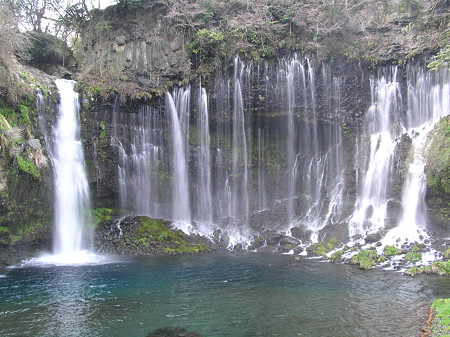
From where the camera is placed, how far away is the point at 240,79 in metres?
23.1

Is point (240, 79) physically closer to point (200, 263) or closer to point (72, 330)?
point (200, 263)

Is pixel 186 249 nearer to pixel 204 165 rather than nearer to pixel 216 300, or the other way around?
pixel 204 165

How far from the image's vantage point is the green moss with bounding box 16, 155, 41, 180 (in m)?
15.8

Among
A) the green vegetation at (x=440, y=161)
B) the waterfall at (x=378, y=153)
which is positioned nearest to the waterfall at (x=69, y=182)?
the waterfall at (x=378, y=153)

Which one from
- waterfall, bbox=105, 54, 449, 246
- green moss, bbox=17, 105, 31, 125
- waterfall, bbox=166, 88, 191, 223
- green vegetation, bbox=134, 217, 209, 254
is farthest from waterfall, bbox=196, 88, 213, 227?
green moss, bbox=17, 105, 31, 125

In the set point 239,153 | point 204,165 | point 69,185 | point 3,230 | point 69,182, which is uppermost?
point 239,153

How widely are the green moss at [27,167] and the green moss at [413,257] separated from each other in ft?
54.1

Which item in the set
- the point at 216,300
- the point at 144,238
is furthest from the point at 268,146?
the point at 216,300

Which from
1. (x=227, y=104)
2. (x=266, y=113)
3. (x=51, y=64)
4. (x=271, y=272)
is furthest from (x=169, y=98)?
(x=271, y=272)

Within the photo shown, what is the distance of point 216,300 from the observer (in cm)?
1127

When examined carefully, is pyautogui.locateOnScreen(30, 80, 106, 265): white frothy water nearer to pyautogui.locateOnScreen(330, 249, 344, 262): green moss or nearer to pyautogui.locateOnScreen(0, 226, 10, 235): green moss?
pyautogui.locateOnScreen(0, 226, 10, 235): green moss

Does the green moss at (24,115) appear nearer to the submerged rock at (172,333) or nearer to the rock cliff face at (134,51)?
the rock cliff face at (134,51)

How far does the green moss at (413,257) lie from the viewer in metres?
15.1

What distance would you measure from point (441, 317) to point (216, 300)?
19.5 feet
